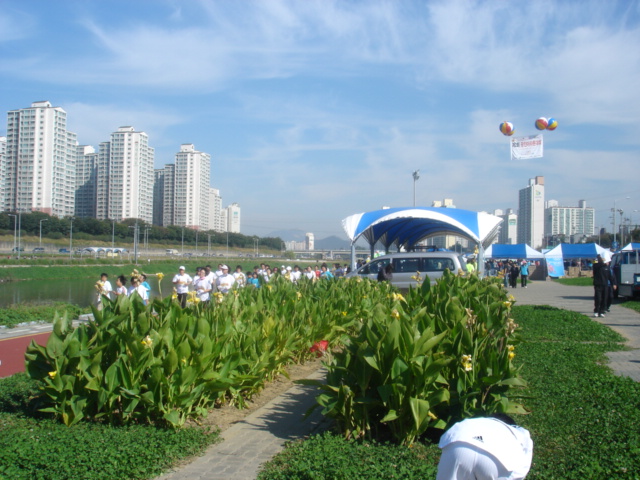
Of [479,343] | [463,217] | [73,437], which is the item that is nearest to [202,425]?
[73,437]

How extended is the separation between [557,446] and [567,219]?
170406 millimetres

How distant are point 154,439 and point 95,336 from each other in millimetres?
1241

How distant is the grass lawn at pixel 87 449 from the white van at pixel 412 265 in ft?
43.5

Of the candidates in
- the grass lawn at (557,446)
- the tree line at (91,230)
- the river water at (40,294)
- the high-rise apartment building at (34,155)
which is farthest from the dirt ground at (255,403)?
the high-rise apartment building at (34,155)

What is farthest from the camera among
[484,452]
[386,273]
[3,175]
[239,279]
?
[3,175]

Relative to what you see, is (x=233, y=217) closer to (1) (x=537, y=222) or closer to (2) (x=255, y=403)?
(1) (x=537, y=222)

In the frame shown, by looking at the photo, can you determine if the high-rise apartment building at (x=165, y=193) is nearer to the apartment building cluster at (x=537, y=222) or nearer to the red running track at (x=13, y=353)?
the apartment building cluster at (x=537, y=222)

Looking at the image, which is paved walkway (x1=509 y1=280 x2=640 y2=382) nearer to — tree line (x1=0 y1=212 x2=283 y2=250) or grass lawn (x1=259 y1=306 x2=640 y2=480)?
grass lawn (x1=259 y1=306 x2=640 y2=480)

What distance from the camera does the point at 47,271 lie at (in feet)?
157

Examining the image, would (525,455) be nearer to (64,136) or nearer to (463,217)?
(463,217)

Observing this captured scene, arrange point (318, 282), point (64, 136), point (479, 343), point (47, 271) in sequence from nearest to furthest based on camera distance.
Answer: point (479, 343) < point (318, 282) < point (47, 271) < point (64, 136)

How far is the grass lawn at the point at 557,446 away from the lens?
4.12 m

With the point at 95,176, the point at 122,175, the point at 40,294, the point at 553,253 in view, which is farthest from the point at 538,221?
the point at 40,294

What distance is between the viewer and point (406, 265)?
18.6m
